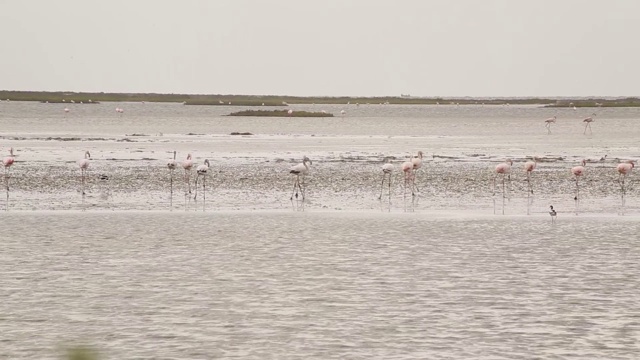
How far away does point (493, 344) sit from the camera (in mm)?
9633

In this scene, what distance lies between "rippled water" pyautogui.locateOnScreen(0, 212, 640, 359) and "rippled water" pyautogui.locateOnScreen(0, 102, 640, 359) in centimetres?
3

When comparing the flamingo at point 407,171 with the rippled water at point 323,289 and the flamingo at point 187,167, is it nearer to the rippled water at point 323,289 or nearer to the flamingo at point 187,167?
the flamingo at point 187,167

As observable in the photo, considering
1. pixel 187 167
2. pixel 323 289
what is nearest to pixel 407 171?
pixel 187 167

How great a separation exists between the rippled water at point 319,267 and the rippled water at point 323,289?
32 millimetres

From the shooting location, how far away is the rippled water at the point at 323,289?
9.70 meters

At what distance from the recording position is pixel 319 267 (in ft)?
45.6

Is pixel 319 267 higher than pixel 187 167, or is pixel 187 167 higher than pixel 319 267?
pixel 187 167

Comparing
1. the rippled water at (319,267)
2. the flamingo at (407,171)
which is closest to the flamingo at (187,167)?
the rippled water at (319,267)

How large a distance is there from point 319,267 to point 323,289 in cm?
161

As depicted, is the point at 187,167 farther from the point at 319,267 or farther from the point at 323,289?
the point at 323,289

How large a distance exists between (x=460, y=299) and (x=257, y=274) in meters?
2.87

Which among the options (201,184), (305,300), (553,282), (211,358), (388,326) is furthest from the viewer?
(201,184)

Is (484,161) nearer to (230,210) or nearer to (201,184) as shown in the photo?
(201,184)

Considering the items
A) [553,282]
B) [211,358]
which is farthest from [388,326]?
[553,282]
